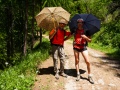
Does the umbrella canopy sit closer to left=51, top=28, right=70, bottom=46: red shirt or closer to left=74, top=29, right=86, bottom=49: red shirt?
left=51, top=28, right=70, bottom=46: red shirt

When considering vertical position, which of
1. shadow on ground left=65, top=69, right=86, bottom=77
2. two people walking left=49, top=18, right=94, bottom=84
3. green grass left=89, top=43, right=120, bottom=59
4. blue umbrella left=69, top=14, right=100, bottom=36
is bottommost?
green grass left=89, top=43, right=120, bottom=59

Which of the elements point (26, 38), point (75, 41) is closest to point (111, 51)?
point (26, 38)

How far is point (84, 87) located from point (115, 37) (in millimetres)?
18196

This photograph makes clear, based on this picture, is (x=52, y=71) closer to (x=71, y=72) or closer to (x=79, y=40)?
(x=71, y=72)

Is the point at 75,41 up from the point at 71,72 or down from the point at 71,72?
up

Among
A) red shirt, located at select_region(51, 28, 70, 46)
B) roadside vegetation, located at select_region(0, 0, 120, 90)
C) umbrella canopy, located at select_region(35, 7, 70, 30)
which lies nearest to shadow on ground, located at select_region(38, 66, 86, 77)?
roadside vegetation, located at select_region(0, 0, 120, 90)

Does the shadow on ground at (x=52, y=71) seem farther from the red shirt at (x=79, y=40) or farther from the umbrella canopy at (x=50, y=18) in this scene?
the umbrella canopy at (x=50, y=18)

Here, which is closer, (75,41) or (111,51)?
(75,41)

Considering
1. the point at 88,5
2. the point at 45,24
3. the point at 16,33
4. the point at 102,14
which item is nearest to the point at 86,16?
the point at 45,24

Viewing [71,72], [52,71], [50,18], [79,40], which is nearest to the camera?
[79,40]

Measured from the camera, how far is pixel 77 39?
8.90m

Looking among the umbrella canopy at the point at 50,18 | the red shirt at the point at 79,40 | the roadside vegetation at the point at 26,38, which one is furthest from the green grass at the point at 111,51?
the red shirt at the point at 79,40

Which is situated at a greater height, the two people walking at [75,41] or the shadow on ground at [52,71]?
the two people walking at [75,41]

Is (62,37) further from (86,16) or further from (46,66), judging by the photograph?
(46,66)
